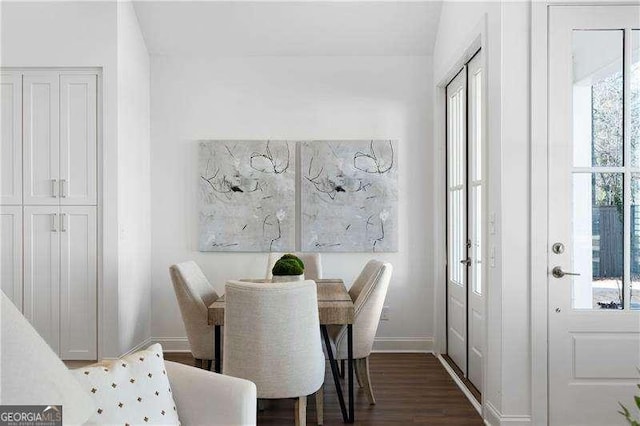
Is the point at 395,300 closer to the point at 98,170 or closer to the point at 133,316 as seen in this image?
the point at 133,316

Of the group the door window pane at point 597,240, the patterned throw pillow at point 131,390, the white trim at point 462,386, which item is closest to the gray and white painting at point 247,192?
the white trim at point 462,386

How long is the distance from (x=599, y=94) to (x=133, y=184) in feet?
11.3

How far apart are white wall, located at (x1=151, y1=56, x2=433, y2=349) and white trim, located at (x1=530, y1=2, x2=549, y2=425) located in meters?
1.83

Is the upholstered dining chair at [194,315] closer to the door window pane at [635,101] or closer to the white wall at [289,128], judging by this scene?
the white wall at [289,128]

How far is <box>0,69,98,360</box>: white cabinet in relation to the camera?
398cm

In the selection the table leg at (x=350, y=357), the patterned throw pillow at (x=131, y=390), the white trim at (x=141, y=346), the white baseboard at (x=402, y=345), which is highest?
the patterned throw pillow at (x=131, y=390)

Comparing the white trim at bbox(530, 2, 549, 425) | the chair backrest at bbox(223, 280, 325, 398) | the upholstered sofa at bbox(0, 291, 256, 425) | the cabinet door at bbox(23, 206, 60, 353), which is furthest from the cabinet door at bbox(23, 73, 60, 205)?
the white trim at bbox(530, 2, 549, 425)

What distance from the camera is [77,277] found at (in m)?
3.99

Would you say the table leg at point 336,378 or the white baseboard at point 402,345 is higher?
the table leg at point 336,378

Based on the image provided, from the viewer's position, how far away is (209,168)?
4559 millimetres

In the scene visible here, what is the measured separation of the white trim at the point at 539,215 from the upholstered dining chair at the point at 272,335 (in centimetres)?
121

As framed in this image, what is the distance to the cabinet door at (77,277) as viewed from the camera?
399 centimetres

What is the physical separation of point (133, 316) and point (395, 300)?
7.41ft

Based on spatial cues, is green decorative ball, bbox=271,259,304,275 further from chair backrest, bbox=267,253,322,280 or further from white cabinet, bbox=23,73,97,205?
white cabinet, bbox=23,73,97,205
